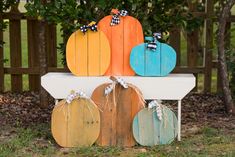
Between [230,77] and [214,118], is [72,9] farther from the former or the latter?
[230,77]

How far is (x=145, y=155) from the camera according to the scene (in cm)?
432

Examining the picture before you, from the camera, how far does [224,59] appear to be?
18.8ft

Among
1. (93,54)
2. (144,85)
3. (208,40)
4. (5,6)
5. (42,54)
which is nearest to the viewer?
(144,85)

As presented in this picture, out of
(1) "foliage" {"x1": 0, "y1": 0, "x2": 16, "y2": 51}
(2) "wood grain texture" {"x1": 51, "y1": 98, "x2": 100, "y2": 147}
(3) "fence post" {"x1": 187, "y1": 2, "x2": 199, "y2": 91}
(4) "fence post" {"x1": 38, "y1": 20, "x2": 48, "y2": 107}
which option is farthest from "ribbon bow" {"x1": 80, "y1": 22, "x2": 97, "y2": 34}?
(3) "fence post" {"x1": 187, "y1": 2, "x2": 199, "y2": 91}

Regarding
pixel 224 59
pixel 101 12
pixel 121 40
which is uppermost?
pixel 101 12

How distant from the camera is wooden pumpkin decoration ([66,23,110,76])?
15.6 ft

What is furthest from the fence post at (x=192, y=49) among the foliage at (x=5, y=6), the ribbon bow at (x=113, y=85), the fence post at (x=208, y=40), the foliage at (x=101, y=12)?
the ribbon bow at (x=113, y=85)

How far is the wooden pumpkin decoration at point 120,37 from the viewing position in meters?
4.81

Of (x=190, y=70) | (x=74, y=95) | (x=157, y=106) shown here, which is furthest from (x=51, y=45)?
(x=157, y=106)

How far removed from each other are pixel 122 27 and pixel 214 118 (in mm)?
1731

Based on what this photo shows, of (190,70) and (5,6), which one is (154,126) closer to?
(190,70)

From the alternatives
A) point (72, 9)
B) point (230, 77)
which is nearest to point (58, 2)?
point (72, 9)

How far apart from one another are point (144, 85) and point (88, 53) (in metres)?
0.65

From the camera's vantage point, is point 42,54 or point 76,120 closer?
point 76,120
